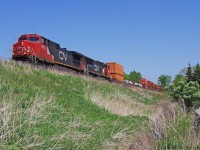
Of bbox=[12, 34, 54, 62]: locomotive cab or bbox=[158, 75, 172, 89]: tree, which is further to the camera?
bbox=[158, 75, 172, 89]: tree

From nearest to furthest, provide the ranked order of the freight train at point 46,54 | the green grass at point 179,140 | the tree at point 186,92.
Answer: the green grass at point 179,140
the freight train at point 46,54
the tree at point 186,92

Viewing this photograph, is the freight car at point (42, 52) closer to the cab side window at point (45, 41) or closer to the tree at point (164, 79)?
the cab side window at point (45, 41)

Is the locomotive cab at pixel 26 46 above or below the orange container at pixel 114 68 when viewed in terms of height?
below

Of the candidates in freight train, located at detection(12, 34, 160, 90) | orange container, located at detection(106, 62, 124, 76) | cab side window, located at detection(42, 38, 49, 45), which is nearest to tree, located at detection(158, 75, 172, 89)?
orange container, located at detection(106, 62, 124, 76)

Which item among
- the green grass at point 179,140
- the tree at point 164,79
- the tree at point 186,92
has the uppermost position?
the tree at point 164,79

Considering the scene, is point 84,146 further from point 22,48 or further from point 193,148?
point 22,48

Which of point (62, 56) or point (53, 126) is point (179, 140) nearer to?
point (53, 126)

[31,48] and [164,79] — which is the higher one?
[164,79]

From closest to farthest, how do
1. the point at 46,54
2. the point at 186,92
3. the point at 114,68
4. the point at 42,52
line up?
the point at 42,52, the point at 46,54, the point at 186,92, the point at 114,68

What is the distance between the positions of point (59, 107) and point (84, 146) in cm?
321

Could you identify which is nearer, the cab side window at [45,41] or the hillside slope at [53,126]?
the hillside slope at [53,126]

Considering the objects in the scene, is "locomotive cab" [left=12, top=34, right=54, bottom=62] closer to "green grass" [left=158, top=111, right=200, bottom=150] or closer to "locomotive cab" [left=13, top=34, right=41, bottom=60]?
"locomotive cab" [left=13, top=34, right=41, bottom=60]

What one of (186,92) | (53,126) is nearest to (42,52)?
(186,92)

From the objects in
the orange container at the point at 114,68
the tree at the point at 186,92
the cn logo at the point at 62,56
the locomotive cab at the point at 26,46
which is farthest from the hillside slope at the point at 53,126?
the orange container at the point at 114,68
